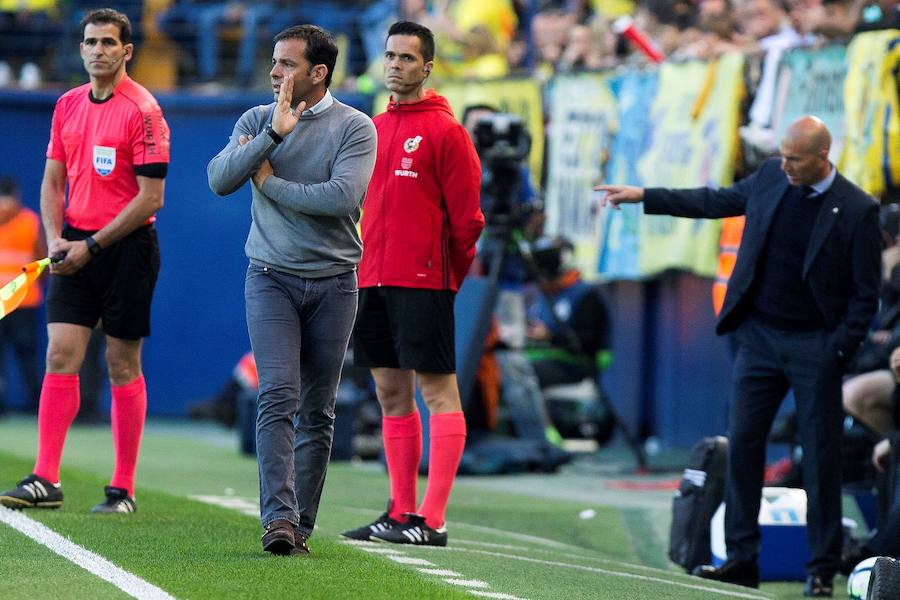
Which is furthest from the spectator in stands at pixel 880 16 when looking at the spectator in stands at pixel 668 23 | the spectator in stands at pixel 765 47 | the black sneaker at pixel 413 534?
the black sneaker at pixel 413 534

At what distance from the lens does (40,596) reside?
217 inches

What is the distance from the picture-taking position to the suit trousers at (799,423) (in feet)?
25.0

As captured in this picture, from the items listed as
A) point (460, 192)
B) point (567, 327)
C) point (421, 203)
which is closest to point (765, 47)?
point (567, 327)

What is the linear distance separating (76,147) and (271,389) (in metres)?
1.94

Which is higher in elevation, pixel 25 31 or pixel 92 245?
pixel 25 31

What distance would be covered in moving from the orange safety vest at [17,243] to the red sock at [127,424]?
352 inches

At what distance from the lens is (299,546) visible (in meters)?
6.34

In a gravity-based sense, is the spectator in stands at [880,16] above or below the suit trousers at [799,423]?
above

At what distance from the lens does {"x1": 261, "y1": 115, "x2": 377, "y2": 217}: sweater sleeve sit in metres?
6.24

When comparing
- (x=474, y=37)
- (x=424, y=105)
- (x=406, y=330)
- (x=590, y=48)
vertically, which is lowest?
(x=406, y=330)

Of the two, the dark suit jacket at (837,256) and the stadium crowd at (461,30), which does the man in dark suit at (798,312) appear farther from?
the stadium crowd at (461,30)

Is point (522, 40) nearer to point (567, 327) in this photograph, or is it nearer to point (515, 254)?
point (567, 327)

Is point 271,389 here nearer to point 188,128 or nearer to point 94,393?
point 94,393

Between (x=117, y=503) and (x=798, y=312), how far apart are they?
3.13 m
